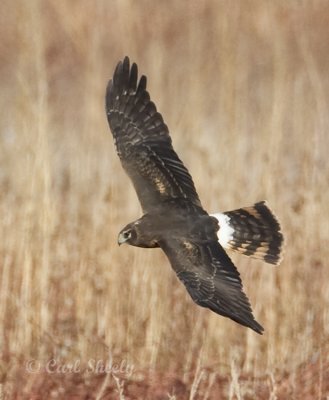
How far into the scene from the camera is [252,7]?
9.23m

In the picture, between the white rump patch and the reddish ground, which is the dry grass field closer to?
the reddish ground

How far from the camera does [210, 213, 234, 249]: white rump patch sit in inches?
251

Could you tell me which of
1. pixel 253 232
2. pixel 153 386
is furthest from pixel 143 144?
pixel 153 386

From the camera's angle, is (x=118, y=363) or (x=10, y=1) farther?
(x=10, y=1)

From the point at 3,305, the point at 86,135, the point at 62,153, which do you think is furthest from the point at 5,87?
the point at 3,305

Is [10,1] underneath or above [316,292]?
above

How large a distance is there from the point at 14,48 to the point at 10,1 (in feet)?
5.14

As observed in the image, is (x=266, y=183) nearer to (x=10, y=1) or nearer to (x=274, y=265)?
(x=274, y=265)

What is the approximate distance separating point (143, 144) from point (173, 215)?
19.2 inches

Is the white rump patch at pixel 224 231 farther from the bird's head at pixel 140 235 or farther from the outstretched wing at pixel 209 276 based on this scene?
the bird's head at pixel 140 235

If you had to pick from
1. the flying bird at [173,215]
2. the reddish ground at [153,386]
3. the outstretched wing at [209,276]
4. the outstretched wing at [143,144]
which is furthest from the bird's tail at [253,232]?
the reddish ground at [153,386]

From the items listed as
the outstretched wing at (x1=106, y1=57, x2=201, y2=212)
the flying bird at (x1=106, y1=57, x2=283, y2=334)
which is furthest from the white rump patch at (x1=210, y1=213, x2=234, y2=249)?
the outstretched wing at (x1=106, y1=57, x2=201, y2=212)

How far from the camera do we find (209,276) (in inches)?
231

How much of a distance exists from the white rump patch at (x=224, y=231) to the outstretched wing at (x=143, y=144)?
14 cm
